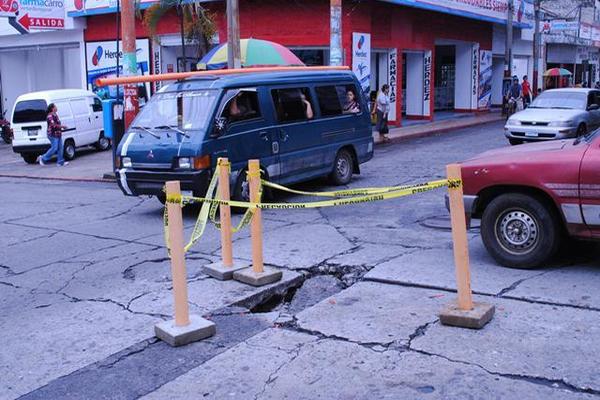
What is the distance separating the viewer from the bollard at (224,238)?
22.0 feet

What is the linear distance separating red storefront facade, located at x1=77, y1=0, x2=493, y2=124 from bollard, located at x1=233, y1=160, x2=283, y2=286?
1548 cm

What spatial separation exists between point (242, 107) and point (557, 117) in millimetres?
10043

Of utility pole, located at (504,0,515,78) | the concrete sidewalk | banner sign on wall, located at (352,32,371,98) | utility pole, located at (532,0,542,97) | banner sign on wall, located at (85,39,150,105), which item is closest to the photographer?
banner sign on wall, located at (352,32,371,98)

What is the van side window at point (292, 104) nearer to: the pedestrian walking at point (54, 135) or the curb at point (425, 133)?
the curb at point (425, 133)

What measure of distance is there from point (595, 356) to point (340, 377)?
5.84ft

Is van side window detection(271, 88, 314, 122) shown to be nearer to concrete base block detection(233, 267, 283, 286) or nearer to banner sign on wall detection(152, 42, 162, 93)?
concrete base block detection(233, 267, 283, 286)

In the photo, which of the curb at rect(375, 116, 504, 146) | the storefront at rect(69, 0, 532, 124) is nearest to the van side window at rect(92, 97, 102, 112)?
the storefront at rect(69, 0, 532, 124)

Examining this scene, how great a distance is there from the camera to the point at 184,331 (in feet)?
17.4

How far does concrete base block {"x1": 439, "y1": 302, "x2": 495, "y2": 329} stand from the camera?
528 centimetres

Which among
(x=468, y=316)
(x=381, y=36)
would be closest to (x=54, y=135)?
(x=381, y=36)

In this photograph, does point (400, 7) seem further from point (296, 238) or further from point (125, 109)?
point (296, 238)

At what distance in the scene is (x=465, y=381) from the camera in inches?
174

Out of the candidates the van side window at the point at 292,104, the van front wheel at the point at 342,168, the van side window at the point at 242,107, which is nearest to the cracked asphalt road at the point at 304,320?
the van side window at the point at 242,107

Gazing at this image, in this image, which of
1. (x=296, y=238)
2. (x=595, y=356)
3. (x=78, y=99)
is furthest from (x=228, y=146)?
(x=78, y=99)
